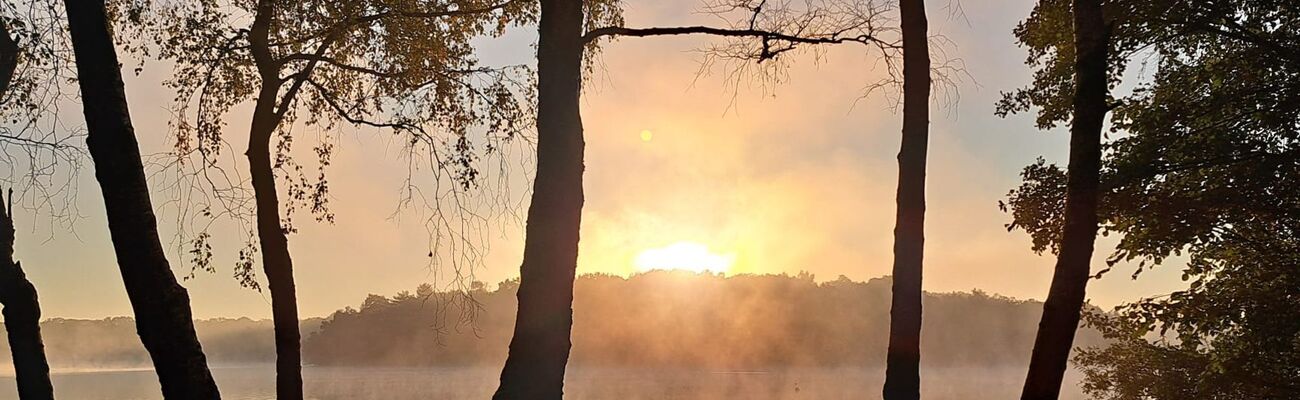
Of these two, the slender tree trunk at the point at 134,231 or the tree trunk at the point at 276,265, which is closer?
the slender tree trunk at the point at 134,231

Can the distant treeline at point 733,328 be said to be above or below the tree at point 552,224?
above

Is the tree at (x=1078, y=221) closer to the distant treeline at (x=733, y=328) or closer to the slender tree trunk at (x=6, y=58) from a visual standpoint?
the slender tree trunk at (x=6, y=58)

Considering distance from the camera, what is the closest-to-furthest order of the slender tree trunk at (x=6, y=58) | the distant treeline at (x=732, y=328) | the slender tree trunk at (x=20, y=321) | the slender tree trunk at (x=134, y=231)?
1. the slender tree trunk at (x=134, y=231)
2. the slender tree trunk at (x=20, y=321)
3. the slender tree trunk at (x=6, y=58)
4. the distant treeline at (x=732, y=328)

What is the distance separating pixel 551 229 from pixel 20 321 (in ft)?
18.3

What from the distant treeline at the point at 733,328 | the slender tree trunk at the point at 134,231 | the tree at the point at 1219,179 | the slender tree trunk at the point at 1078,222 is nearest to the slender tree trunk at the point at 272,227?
the slender tree trunk at the point at 134,231

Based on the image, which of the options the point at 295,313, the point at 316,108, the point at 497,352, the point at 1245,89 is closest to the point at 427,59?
the point at 316,108

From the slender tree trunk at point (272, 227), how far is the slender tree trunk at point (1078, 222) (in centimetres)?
689

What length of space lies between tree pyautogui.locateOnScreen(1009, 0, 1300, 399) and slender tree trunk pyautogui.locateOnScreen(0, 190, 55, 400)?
35.6 feet

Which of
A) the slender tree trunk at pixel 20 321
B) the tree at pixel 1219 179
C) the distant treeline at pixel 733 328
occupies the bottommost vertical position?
the slender tree trunk at pixel 20 321

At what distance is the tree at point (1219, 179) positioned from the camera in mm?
10500

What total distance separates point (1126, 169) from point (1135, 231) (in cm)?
71

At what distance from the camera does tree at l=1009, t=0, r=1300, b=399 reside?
10500 millimetres

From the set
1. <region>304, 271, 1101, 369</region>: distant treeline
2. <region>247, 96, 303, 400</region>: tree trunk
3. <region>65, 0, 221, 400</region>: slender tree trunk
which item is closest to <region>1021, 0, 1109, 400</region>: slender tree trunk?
<region>65, 0, 221, 400</region>: slender tree trunk

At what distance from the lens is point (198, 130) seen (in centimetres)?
1055
